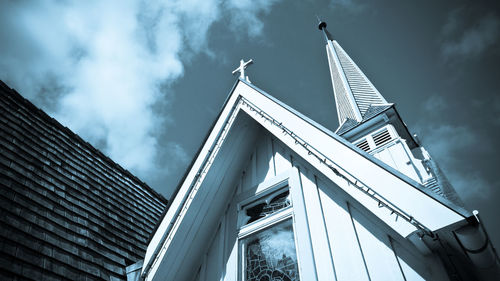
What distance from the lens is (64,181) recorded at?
454 centimetres

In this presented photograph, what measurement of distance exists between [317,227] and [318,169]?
68 centimetres

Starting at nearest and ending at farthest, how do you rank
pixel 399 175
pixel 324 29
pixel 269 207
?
pixel 399 175, pixel 269 207, pixel 324 29

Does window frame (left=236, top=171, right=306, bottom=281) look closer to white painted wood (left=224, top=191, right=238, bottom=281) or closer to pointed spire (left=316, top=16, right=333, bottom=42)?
white painted wood (left=224, top=191, right=238, bottom=281)

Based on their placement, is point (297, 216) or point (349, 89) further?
point (349, 89)

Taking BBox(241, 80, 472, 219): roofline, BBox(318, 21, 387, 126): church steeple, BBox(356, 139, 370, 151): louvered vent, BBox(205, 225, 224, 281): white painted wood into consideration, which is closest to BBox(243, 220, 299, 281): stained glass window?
BBox(205, 225, 224, 281): white painted wood

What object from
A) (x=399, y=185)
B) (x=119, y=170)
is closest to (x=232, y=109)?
(x=399, y=185)

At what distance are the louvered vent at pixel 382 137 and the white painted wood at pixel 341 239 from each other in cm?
955

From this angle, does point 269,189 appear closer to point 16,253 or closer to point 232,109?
point 232,109

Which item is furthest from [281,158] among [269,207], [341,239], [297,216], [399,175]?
[399,175]

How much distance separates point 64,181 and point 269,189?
3488mm

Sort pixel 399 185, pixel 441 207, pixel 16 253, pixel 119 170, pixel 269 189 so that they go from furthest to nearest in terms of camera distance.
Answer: pixel 119 170 → pixel 269 189 → pixel 16 253 → pixel 399 185 → pixel 441 207

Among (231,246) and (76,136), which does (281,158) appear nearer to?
(231,246)

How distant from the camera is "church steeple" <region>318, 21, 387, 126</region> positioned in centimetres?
1399

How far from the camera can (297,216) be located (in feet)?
10.9
